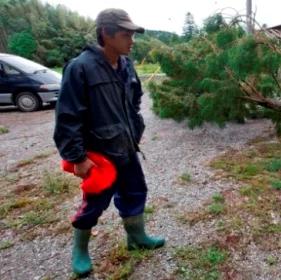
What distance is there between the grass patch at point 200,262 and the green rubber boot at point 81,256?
0.60m

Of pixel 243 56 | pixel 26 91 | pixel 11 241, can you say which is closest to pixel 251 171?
pixel 243 56

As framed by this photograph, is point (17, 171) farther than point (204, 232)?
Yes

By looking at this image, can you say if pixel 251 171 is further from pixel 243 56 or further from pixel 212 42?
pixel 212 42

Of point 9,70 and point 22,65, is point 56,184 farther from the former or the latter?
point 22,65

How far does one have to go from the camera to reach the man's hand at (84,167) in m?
2.53

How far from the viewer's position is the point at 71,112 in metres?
2.44

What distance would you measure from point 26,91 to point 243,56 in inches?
314

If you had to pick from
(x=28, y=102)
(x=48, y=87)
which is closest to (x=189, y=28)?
(x=48, y=87)

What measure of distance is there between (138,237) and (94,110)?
1.06m

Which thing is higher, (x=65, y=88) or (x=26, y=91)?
(x=65, y=88)

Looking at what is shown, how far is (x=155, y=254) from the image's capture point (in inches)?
123

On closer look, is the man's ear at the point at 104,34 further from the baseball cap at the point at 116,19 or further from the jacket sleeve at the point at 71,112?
the jacket sleeve at the point at 71,112

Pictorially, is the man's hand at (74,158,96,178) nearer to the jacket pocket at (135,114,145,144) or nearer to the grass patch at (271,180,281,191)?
the jacket pocket at (135,114,145,144)

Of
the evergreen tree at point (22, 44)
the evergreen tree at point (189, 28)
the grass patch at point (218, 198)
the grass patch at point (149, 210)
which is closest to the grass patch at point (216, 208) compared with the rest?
the grass patch at point (218, 198)
